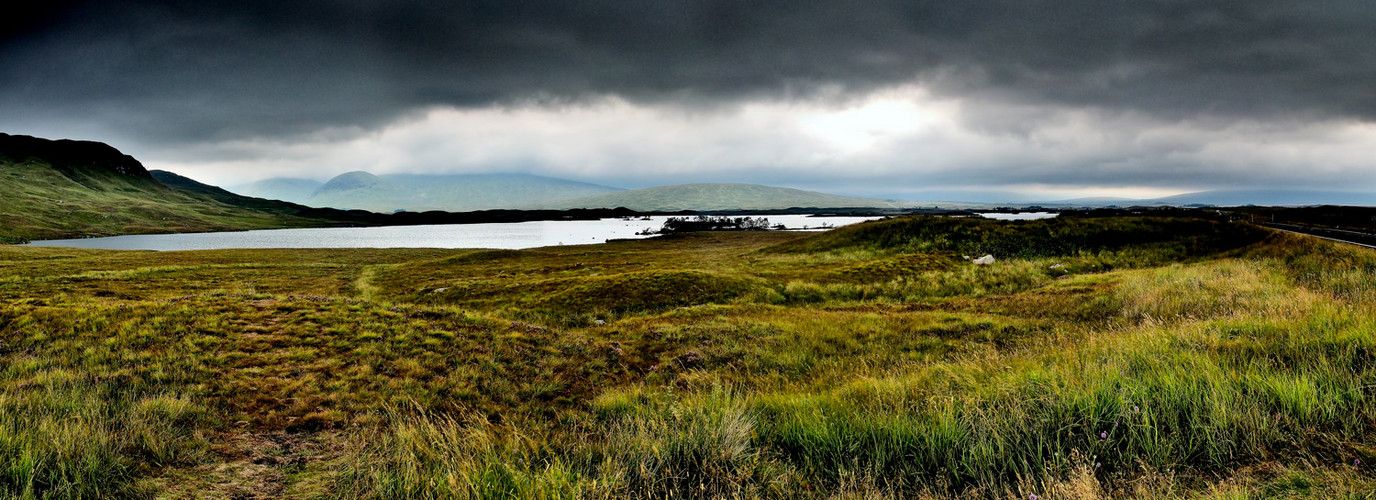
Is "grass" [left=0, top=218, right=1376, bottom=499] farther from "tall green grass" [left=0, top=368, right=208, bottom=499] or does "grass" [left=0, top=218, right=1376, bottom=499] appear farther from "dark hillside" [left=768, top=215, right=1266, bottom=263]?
"dark hillside" [left=768, top=215, right=1266, bottom=263]

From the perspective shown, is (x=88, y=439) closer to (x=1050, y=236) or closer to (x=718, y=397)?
(x=718, y=397)

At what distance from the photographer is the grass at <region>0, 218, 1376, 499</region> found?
515cm

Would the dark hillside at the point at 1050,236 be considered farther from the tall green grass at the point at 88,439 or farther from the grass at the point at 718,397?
the tall green grass at the point at 88,439

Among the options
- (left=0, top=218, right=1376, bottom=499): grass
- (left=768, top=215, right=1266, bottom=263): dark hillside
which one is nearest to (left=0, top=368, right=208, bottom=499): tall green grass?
(left=0, top=218, right=1376, bottom=499): grass

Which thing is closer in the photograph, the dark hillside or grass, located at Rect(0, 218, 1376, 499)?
grass, located at Rect(0, 218, 1376, 499)

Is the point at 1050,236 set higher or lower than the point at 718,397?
higher

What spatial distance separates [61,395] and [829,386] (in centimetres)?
1301

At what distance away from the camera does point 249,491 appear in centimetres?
622

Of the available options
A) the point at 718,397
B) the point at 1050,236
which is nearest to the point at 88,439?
the point at 718,397

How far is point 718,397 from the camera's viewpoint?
8180 millimetres

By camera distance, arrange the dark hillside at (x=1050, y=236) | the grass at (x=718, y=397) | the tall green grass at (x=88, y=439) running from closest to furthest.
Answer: the grass at (x=718, y=397), the tall green grass at (x=88, y=439), the dark hillside at (x=1050, y=236)

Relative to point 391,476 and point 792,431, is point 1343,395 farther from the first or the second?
point 391,476

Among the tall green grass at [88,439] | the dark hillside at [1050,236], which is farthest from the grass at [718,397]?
the dark hillside at [1050,236]

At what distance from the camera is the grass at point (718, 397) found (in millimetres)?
5152
